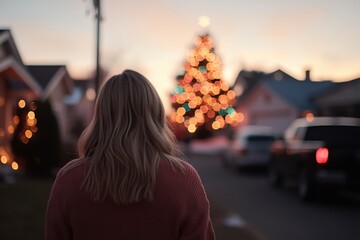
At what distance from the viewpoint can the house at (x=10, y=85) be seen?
50.0 ft

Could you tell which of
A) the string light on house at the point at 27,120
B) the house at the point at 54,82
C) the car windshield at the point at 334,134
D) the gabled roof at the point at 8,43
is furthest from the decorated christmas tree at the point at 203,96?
the car windshield at the point at 334,134

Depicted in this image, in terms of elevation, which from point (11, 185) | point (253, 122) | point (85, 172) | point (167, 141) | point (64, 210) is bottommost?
point (253, 122)

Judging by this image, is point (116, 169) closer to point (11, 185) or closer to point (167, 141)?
point (167, 141)

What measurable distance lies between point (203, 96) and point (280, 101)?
898cm

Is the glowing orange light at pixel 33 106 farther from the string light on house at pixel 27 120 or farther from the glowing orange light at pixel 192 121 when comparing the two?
the glowing orange light at pixel 192 121

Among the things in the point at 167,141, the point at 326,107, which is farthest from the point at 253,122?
the point at 167,141

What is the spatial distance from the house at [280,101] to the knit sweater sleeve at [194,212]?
1038 inches

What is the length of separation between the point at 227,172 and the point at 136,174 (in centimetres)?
1650

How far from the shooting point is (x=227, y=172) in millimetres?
18141

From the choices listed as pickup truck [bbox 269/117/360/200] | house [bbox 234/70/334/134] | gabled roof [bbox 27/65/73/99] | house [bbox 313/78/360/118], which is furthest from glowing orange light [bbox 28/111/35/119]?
house [bbox 234/70/334/134]

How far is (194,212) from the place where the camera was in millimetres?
1950

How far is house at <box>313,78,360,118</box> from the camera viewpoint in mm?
22359

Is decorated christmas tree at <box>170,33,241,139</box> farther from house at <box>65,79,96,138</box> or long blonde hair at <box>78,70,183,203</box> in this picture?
long blonde hair at <box>78,70,183,203</box>

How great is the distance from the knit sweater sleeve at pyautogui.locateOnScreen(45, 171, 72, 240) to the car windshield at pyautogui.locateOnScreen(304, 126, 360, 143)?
8892 mm
